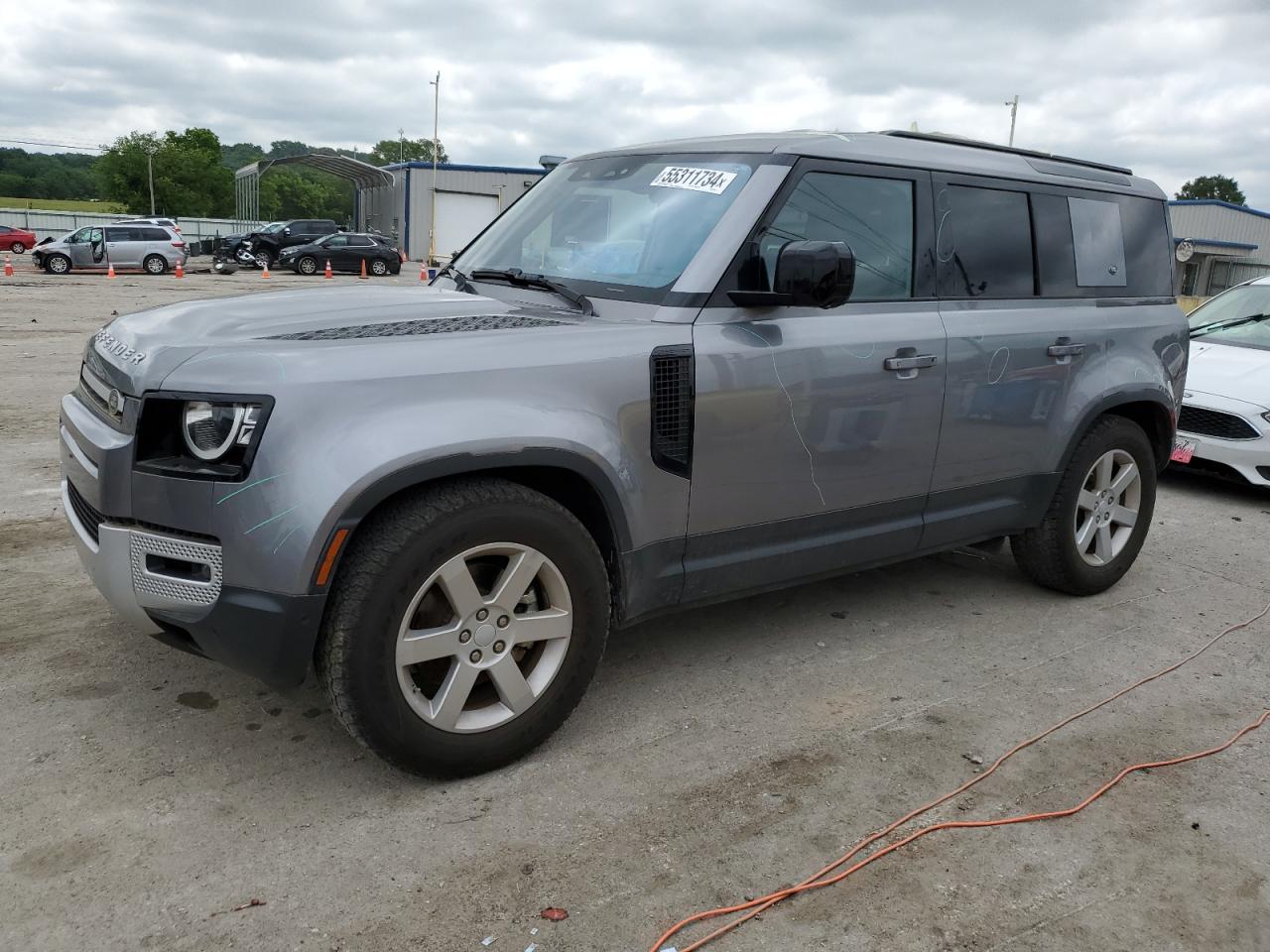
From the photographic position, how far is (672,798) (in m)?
2.97

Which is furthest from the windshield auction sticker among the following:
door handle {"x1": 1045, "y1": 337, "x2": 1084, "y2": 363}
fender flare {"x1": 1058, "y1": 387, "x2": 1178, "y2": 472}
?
fender flare {"x1": 1058, "y1": 387, "x2": 1178, "y2": 472}

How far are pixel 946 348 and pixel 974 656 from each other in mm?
1259

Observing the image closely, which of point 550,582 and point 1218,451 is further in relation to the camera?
point 1218,451

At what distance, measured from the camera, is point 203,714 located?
329 centimetres

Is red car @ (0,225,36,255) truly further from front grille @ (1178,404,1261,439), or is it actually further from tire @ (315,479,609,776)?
tire @ (315,479,609,776)

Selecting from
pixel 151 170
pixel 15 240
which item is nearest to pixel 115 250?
pixel 15 240

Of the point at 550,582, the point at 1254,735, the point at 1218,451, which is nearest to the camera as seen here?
the point at 550,582

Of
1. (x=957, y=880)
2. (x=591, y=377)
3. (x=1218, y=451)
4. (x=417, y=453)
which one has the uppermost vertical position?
(x=591, y=377)

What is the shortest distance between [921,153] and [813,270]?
47.1 inches

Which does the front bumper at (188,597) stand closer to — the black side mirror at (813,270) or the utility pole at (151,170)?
the black side mirror at (813,270)

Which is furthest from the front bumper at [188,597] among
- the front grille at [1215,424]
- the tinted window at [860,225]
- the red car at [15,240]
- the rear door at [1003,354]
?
the red car at [15,240]

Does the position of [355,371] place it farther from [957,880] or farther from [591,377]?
[957,880]

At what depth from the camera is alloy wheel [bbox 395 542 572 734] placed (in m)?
2.79

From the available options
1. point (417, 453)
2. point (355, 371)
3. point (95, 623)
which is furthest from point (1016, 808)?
point (95, 623)
